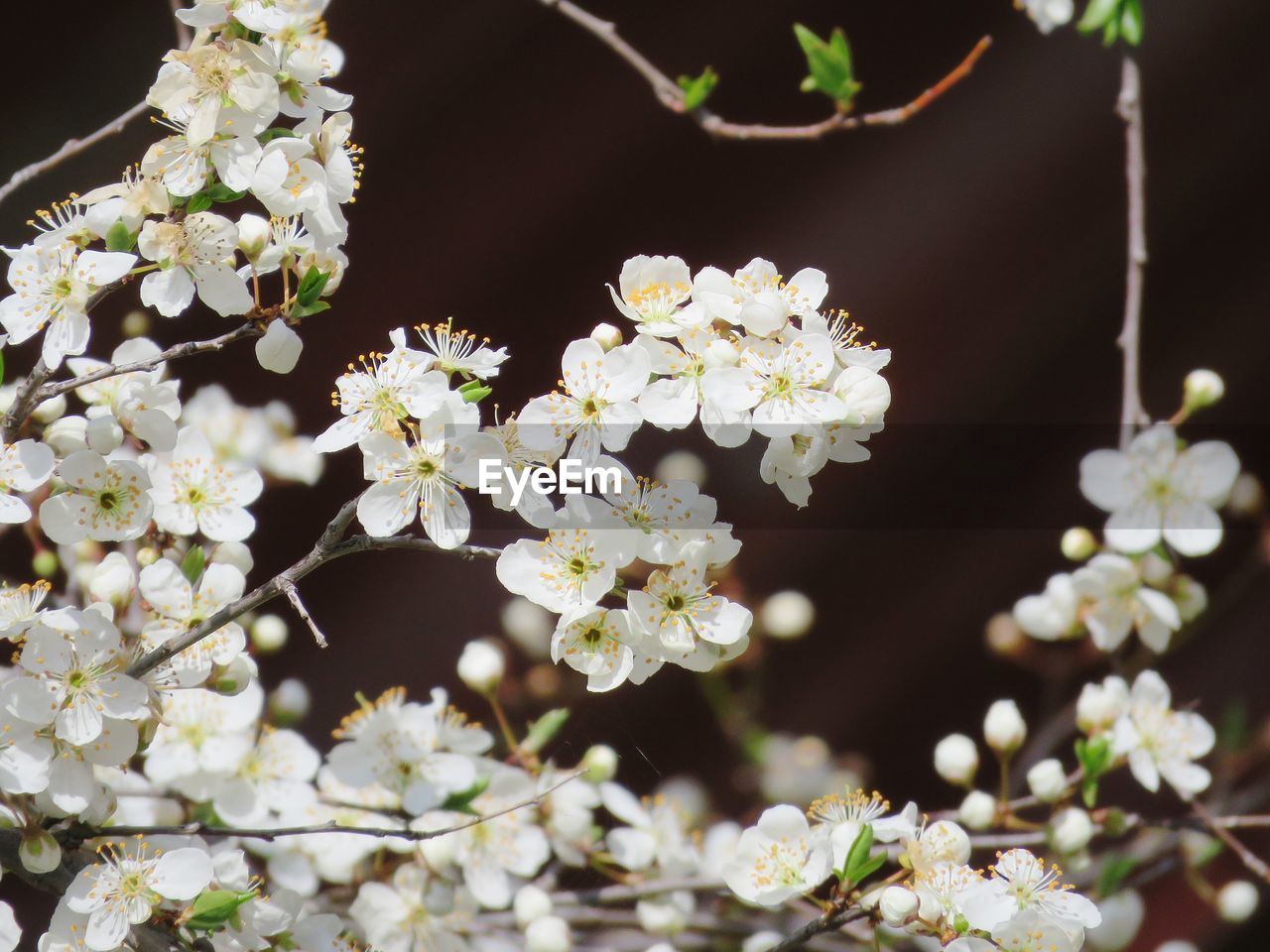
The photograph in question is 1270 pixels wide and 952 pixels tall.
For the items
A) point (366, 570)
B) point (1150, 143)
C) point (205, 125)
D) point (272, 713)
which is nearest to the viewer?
point (205, 125)

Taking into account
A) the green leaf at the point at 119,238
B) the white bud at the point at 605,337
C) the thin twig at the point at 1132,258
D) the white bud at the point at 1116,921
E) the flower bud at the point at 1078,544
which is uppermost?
the thin twig at the point at 1132,258

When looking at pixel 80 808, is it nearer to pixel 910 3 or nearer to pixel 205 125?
pixel 205 125

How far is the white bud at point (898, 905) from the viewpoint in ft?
3.21

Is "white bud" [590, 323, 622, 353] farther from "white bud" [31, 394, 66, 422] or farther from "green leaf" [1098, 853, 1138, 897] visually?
"green leaf" [1098, 853, 1138, 897]

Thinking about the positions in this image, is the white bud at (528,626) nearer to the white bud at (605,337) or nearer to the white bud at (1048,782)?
the white bud at (1048,782)

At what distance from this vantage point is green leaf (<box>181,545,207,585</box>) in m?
1.10

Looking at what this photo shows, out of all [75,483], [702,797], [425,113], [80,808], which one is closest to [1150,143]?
[425,113]

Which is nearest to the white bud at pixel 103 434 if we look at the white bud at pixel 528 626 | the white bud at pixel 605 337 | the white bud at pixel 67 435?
the white bud at pixel 67 435

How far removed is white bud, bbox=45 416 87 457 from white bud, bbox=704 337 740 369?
59 cm

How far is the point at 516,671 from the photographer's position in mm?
1857

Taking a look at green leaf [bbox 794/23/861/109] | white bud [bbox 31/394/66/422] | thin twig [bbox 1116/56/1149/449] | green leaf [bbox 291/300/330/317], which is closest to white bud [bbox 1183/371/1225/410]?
thin twig [bbox 1116/56/1149/449]

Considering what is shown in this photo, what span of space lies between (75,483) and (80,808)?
279mm

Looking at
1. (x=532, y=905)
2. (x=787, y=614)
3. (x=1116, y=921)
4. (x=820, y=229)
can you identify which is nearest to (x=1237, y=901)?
(x=1116, y=921)

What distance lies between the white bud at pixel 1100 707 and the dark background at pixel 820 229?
302mm
